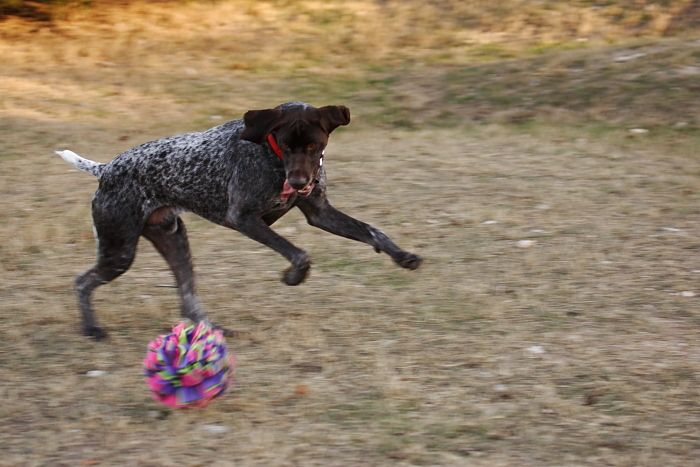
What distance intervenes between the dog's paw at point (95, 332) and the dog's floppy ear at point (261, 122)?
5.15 ft

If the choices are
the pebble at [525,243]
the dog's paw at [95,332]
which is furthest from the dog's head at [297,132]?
the pebble at [525,243]

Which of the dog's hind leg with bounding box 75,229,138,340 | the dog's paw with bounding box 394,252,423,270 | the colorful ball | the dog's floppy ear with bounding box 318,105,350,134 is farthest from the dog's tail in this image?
the dog's paw with bounding box 394,252,423,270

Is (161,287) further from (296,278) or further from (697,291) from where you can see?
(697,291)

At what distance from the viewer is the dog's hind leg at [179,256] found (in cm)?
647

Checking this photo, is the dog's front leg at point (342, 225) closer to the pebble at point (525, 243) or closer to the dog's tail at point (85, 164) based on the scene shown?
the dog's tail at point (85, 164)

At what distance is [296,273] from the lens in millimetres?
5996

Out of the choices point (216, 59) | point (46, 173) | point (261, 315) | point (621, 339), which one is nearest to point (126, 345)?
point (261, 315)

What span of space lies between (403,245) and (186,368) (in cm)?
374

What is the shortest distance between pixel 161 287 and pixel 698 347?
12.0 ft

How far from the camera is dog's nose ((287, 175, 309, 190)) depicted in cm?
559

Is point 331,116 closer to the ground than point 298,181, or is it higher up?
higher up

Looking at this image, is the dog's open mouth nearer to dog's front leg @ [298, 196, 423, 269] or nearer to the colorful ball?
dog's front leg @ [298, 196, 423, 269]

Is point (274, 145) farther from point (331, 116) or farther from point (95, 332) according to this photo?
point (95, 332)

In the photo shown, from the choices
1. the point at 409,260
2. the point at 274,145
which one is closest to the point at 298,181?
the point at 274,145
